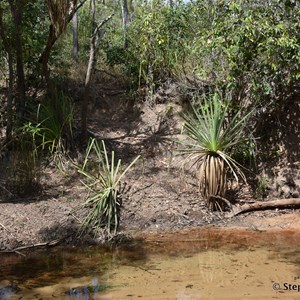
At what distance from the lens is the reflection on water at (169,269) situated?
5.20m

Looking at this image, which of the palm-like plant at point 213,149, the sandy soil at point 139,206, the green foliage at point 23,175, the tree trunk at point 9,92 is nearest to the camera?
the sandy soil at point 139,206

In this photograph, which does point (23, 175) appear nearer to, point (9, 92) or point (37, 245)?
point (37, 245)

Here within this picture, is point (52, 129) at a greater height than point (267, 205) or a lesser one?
greater

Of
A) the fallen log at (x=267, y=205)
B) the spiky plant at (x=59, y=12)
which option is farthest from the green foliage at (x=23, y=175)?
the fallen log at (x=267, y=205)

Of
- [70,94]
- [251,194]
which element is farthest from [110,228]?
[70,94]

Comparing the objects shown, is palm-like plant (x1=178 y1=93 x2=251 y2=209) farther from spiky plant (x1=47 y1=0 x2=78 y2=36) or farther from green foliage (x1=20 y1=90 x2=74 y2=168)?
spiky plant (x1=47 y1=0 x2=78 y2=36)

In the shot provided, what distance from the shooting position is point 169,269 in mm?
5863

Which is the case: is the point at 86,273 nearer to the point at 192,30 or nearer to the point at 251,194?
the point at 251,194

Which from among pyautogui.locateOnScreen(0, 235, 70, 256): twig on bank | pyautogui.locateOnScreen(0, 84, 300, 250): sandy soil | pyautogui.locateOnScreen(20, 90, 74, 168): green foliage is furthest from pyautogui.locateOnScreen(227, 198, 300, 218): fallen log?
pyautogui.locateOnScreen(20, 90, 74, 168): green foliage

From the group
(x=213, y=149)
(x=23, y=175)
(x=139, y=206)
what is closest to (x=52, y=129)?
(x=23, y=175)

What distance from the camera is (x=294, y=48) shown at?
7754mm

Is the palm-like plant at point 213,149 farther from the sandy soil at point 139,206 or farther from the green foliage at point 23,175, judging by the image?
the green foliage at point 23,175

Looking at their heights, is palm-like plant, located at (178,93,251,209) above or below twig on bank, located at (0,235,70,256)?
above

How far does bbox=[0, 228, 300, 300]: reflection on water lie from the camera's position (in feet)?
17.1
